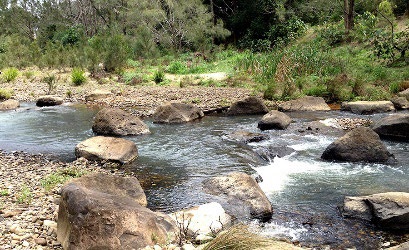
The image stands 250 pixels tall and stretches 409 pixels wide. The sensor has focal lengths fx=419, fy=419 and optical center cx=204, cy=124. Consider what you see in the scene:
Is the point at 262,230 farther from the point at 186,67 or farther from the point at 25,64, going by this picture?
the point at 25,64

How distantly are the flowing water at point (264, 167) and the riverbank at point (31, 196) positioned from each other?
0.77m

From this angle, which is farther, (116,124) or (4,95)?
(4,95)

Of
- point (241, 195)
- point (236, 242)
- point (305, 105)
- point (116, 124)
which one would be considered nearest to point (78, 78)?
point (116, 124)

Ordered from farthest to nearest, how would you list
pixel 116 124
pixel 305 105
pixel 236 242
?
pixel 305 105 < pixel 116 124 < pixel 236 242

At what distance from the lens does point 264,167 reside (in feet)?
27.0

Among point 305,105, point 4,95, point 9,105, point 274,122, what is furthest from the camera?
point 4,95

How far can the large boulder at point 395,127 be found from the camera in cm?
1018

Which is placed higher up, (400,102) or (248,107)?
(248,107)

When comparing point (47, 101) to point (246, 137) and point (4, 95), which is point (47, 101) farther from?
point (246, 137)

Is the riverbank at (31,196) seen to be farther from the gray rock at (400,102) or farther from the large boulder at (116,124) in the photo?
the gray rock at (400,102)

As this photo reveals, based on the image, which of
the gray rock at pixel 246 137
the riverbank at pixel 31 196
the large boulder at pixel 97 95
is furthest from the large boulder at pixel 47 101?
the gray rock at pixel 246 137

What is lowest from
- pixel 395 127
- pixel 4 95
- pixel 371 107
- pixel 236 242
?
pixel 371 107

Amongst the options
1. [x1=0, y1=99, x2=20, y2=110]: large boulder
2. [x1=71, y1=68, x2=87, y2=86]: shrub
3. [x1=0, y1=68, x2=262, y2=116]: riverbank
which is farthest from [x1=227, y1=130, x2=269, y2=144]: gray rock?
[x1=71, y1=68, x2=87, y2=86]: shrub

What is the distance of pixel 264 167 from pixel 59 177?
3814 millimetres
